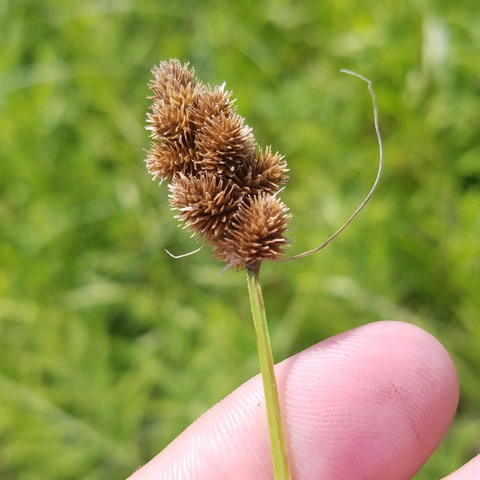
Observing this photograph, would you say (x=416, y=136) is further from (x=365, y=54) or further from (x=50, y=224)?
(x=50, y=224)

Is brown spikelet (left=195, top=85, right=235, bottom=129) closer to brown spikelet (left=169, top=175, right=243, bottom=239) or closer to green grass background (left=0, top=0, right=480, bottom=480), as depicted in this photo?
brown spikelet (left=169, top=175, right=243, bottom=239)

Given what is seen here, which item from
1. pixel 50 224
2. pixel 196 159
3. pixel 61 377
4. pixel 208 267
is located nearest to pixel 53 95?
pixel 50 224

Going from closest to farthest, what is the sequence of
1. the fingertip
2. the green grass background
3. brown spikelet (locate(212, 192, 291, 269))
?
1. brown spikelet (locate(212, 192, 291, 269))
2. the fingertip
3. the green grass background

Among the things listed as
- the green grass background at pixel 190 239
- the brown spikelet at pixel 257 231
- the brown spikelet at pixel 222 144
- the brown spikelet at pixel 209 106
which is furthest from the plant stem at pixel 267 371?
the green grass background at pixel 190 239

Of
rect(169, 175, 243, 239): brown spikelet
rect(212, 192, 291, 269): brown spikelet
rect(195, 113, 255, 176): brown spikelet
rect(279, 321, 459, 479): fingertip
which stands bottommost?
rect(279, 321, 459, 479): fingertip

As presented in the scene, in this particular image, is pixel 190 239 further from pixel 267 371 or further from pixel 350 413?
pixel 267 371

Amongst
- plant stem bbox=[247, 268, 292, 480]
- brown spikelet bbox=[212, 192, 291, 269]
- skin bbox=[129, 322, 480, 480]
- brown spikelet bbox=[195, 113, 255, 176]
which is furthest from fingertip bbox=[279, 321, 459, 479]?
brown spikelet bbox=[195, 113, 255, 176]
